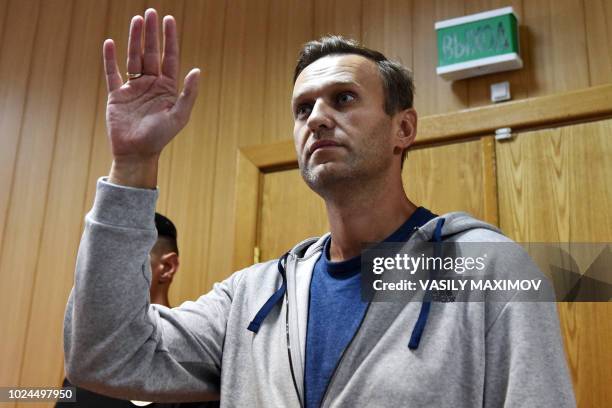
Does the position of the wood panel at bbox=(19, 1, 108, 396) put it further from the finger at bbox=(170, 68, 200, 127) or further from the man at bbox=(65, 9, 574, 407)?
the finger at bbox=(170, 68, 200, 127)

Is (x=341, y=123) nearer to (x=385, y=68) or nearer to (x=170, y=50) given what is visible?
(x=385, y=68)

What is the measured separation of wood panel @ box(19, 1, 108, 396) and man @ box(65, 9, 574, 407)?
171cm

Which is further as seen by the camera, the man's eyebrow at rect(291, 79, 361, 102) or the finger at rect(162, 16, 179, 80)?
the man's eyebrow at rect(291, 79, 361, 102)

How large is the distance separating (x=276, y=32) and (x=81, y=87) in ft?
3.62

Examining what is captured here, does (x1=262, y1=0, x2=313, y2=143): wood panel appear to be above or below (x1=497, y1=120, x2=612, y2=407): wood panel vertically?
above

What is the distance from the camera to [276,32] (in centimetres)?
276

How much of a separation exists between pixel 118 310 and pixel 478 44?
5.49 feet

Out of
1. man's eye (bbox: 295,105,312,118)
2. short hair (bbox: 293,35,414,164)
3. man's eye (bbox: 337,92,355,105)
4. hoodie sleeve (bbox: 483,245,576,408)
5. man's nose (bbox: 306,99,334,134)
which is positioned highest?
short hair (bbox: 293,35,414,164)

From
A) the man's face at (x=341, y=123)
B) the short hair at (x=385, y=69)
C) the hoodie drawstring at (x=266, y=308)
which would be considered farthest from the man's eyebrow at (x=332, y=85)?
the hoodie drawstring at (x=266, y=308)

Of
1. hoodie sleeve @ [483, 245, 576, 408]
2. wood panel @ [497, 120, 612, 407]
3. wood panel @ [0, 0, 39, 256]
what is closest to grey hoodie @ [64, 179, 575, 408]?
hoodie sleeve @ [483, 245, 576, 408]

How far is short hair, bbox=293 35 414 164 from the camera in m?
1.50

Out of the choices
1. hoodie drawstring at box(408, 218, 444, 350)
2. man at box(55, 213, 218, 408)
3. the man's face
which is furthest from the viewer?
man at box(55, 213, 218, 408)

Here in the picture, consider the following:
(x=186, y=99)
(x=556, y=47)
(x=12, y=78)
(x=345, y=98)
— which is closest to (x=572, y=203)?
(x=556, y=47)

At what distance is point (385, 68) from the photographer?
5.01 feet
